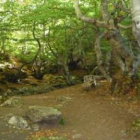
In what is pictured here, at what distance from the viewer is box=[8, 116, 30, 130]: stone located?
344 inches

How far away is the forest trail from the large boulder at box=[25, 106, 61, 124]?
0.26 metres

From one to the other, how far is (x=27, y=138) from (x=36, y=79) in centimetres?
1256

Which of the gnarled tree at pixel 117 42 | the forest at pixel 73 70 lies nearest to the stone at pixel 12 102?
the forest at pixel 73 70

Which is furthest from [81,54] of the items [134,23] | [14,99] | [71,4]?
[134,23]

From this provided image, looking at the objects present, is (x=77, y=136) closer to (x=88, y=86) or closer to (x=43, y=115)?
(x=43, y=115)

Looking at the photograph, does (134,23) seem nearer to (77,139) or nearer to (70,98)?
(77,139)

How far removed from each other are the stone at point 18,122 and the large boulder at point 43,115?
12.0 inches

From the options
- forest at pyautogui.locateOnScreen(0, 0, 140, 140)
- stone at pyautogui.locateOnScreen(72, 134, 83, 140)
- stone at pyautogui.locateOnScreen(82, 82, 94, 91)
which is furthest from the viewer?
stone at pyautogui.locateOnScreen(82, 82, 94, 91)

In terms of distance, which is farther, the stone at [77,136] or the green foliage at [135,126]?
the green foliage at [135,126]

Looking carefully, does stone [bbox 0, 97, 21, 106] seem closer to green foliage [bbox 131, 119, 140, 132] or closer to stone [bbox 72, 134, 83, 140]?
stone [bbox 72, 134, 83, 140]

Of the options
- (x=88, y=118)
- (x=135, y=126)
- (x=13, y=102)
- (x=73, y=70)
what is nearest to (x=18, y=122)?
(x=88, y=118)

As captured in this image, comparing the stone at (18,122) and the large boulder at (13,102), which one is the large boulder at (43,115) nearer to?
the stone at (18,122)

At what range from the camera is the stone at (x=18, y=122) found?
344 inches

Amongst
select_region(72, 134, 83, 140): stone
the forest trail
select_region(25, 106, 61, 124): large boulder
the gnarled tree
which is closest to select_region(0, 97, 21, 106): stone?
the forest trail
